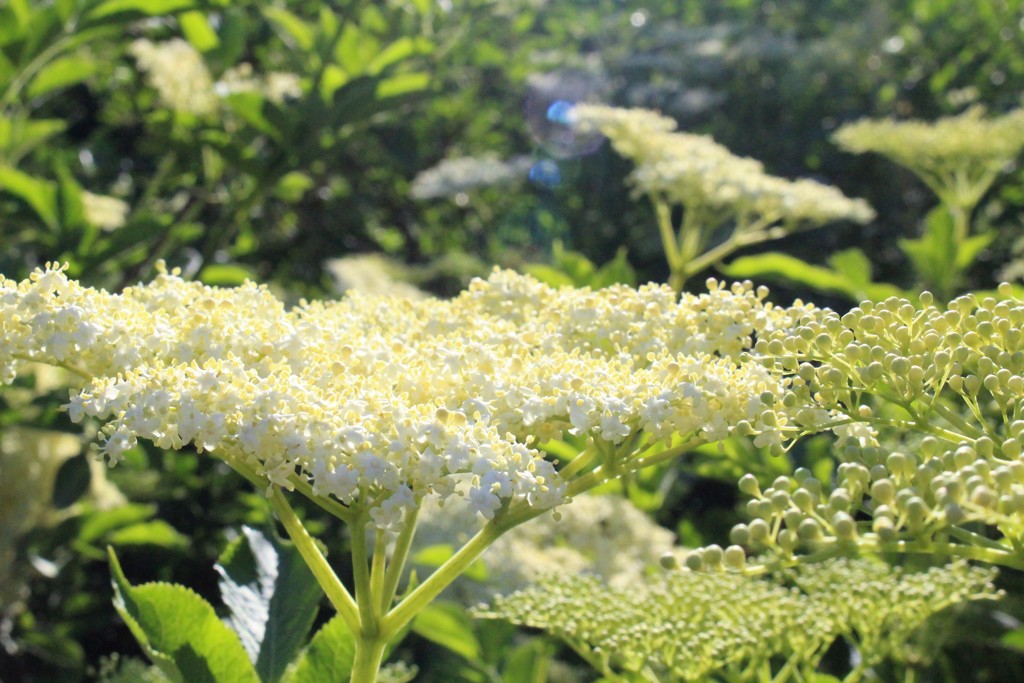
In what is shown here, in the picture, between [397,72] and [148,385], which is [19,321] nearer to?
[148,385]

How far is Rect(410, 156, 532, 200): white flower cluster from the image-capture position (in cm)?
388

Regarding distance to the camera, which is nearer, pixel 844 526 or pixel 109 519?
pixel 844 526

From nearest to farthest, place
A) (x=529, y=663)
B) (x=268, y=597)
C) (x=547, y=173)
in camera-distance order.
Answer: (x=268, y=597)
(x=529, y=663)
(x=547, y=173)

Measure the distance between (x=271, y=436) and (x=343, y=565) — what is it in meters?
1.72

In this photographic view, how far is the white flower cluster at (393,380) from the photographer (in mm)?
949

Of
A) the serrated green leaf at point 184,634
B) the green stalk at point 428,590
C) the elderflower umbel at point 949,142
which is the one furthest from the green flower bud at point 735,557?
the elderflower umbel at point 949,142

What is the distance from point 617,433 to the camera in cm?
101

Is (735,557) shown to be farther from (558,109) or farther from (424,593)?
Result: (558,109)

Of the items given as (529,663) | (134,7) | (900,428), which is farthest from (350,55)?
(900,428)

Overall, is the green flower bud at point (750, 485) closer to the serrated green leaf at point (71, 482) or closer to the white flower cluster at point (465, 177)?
the serrated green leaf at point (71, 482)

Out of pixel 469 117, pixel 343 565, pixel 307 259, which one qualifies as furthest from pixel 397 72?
pixel 469 117

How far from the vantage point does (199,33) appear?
2.58 meters

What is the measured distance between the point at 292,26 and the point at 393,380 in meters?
1.66

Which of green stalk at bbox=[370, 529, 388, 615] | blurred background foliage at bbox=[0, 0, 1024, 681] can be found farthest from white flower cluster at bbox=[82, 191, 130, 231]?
green stalk at bbox=[370, 529, 388, 615]
